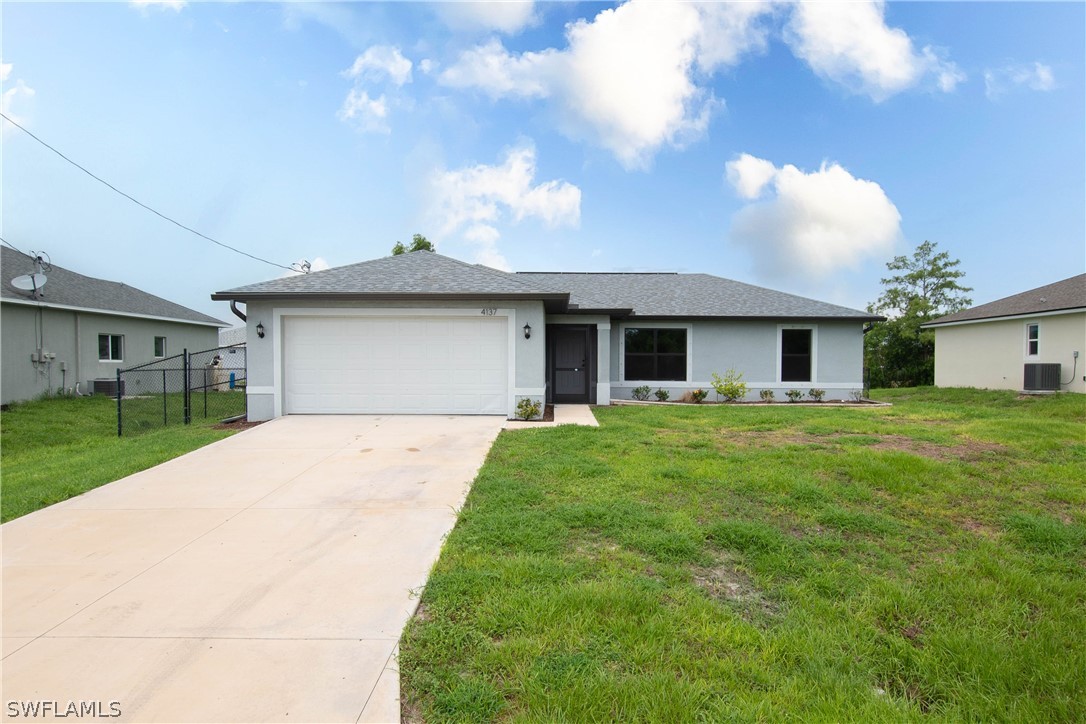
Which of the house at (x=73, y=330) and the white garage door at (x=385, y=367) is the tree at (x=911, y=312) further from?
the house at (x=73, y=330)

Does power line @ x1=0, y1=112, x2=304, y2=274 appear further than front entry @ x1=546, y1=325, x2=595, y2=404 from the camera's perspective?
No

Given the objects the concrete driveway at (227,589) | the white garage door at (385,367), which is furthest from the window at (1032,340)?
the concrete driveway at (227,589)

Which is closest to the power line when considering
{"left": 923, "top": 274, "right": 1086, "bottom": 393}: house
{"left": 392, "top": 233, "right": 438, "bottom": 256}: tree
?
{"left": 392, "top": 233, "right": 438, "bottom": 256}: tree

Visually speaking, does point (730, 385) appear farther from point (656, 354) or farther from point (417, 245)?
point (417, 245)

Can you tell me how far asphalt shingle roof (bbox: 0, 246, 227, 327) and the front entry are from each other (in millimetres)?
15533

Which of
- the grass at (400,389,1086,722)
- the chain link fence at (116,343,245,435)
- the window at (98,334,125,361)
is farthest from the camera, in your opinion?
the window at (98,334,125,361)

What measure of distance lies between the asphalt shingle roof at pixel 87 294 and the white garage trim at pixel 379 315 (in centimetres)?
999

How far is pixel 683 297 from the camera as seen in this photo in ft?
52.3

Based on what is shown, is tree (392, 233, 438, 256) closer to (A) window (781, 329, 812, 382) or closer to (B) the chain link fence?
(B) the chain link fence

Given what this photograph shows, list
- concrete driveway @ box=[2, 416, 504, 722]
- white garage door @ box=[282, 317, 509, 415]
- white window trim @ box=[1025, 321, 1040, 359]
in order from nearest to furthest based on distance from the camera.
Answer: concrete driveway @ box=[2, 416, 504, 722], white garage door @ box=[282, 317, 509, 415], white window trim @ box=[1025, 321, 1040, 359]

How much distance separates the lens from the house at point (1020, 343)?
15219 millimetres

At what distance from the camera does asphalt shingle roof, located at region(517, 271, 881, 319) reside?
14.4 meters

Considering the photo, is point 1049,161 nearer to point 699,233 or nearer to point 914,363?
point 699,233

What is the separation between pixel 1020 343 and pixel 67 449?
88.5 feet
